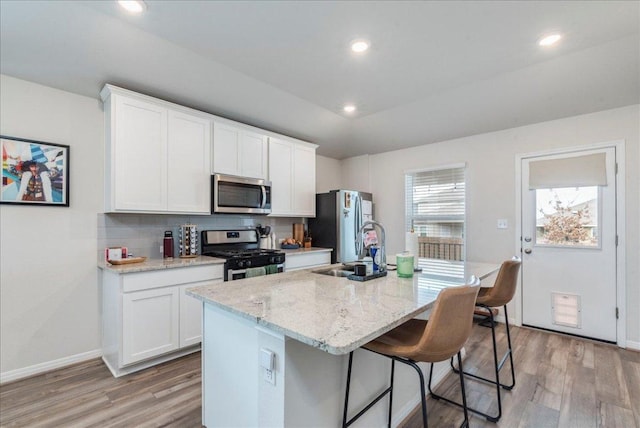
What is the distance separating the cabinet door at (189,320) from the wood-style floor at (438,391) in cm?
18

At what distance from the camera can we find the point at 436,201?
14.4 ft

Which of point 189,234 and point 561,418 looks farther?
point 189,234

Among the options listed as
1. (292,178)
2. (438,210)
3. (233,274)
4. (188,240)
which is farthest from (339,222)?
(188,240)

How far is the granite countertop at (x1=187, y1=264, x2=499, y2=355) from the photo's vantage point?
106cm

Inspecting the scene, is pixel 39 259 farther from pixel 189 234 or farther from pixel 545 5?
pixel 545 5

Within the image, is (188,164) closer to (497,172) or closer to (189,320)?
(189,320)

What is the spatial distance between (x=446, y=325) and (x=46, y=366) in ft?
10.5

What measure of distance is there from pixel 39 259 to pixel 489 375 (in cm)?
384

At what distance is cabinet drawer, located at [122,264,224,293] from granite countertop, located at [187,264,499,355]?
3.71 ft

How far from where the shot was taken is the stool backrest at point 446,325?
1.27m

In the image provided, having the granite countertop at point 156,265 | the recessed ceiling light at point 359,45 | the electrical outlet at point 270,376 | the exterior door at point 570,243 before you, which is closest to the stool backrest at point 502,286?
the electrical outlet at point 270,376

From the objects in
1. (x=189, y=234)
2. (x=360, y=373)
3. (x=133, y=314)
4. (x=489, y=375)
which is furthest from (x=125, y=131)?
(x=489, y=375)

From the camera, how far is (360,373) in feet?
5.24

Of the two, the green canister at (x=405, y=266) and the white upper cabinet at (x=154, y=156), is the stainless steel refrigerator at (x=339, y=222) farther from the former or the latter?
the green canister at (x=405, y=266)
